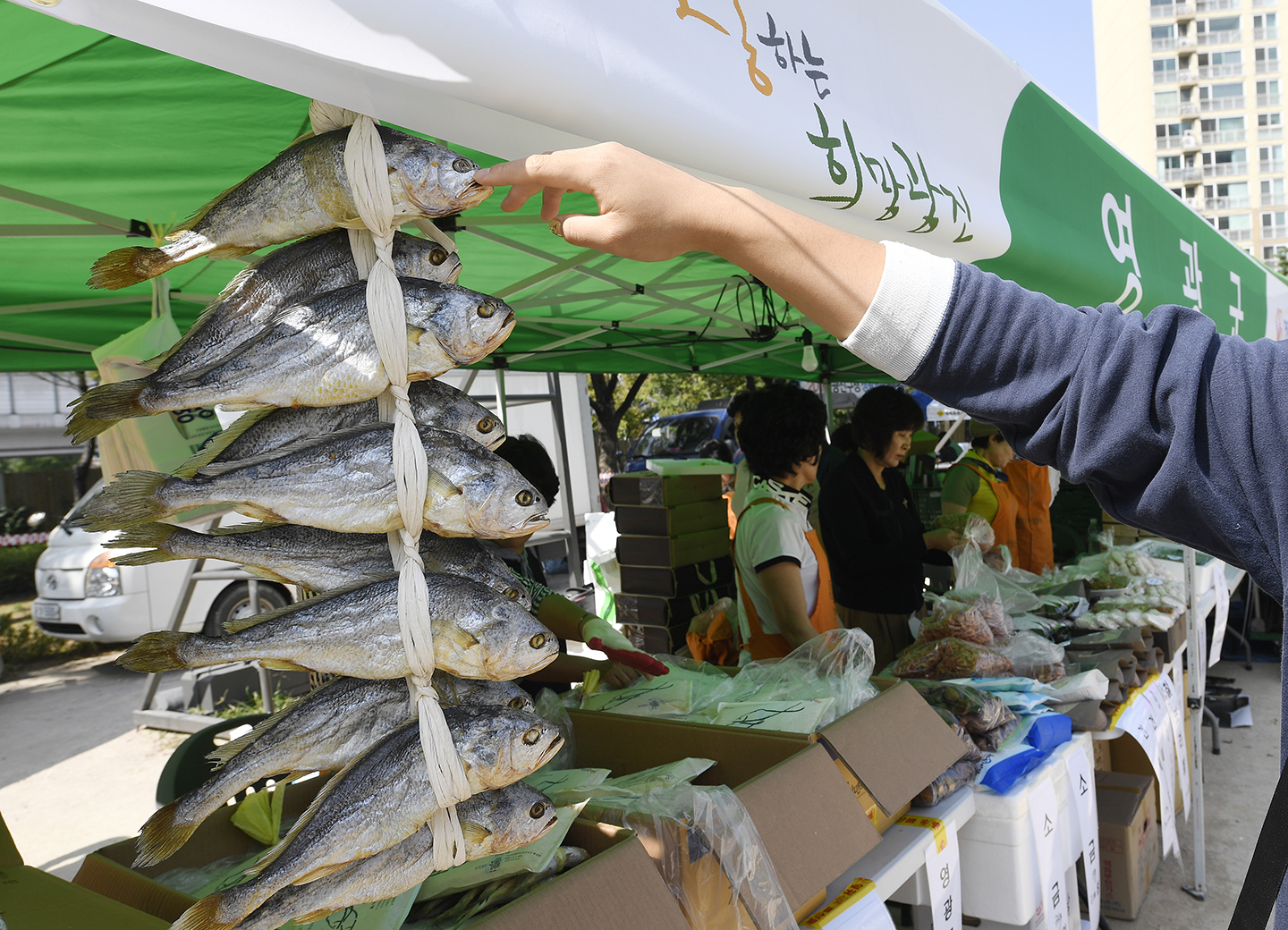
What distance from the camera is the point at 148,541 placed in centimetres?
76

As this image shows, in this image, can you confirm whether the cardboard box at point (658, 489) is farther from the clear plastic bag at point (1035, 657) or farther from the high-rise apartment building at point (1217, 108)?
the high-rise apartment building at point (1217, 108)

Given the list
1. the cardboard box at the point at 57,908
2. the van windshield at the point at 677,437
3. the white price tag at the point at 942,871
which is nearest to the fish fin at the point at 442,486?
the cardboard box at the point at 57,908

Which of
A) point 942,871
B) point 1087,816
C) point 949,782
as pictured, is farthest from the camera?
point 1087,816

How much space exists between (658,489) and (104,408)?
4445 millimetres

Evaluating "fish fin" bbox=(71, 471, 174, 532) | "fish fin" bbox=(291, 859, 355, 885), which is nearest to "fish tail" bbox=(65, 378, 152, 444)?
"fish fin" bbox=(71, 471, 174, 532)

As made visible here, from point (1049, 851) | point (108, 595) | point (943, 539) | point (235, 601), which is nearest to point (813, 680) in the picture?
point (1049, 851)

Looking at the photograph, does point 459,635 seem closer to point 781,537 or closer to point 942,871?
point 942,871

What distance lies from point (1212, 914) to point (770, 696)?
115 inches

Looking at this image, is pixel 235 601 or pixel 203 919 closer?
pixel 203 919

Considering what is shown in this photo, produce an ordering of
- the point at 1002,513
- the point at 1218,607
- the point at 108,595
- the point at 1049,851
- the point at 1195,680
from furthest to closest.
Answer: the point at 108,595, the point at 1218,607, the point at 1002,513, the point at 1195,680, the point at 1049,851

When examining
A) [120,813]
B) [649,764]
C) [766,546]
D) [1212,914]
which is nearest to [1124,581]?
[1212,914]

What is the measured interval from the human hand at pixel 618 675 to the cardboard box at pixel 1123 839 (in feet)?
6.98

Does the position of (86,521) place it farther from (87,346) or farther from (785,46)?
(87,346)

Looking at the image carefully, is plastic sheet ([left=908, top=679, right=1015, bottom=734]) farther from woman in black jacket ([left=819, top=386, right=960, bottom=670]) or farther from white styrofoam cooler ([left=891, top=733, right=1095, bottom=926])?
woman in black jacket ([left=819, top=386, right=960, bottom=670])
